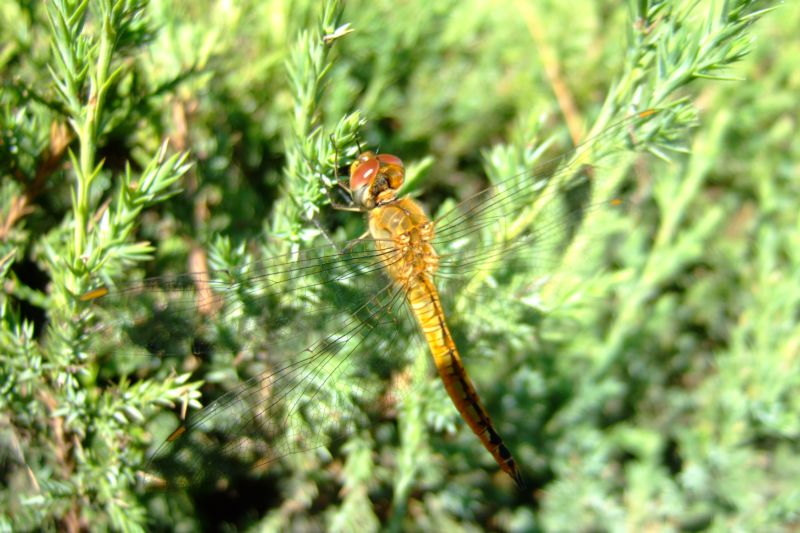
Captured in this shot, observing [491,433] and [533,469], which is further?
[533,469]

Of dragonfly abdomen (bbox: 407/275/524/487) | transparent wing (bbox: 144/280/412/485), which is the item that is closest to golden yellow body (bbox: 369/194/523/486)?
dragonfly abdomen (bbox: 407/275/524/487)

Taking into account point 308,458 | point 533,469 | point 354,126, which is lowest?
point 533,469

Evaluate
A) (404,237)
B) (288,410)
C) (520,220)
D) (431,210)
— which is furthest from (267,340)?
(431,210)

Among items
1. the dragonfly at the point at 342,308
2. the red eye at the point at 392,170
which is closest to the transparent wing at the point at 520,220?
the dragonfly at the point at 342,308

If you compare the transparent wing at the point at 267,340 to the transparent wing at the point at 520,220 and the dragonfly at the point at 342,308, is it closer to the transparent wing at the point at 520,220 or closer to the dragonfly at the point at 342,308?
the dragonfly at the point at 342,308

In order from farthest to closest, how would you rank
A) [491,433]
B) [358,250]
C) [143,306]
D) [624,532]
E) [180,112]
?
[624,532]
[180,112]
[491,433]
[358,250]
[143,306]

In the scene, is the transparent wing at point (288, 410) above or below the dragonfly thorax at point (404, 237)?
below

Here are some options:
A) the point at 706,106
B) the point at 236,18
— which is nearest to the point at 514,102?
the point at 706,106

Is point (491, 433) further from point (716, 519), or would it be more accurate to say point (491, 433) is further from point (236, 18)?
point (236, 18)
